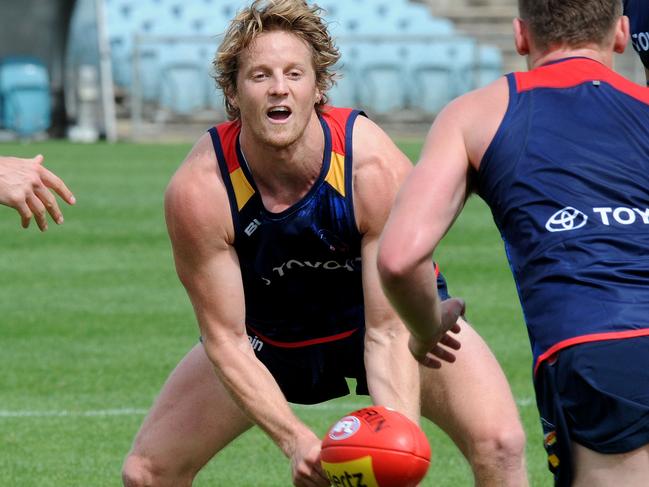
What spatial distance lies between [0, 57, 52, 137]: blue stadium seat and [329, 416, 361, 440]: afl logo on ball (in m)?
21.3

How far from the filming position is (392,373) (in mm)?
5156

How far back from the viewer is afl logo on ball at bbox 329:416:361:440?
4.30 metres

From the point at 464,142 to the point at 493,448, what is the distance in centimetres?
166

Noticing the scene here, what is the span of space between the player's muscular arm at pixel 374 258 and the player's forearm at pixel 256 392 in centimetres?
35

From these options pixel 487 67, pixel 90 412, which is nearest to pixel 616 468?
pixel 90 412

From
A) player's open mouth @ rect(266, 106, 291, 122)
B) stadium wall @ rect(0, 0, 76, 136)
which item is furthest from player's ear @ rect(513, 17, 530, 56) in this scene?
stadium wall @ rect(0, 0, 76, 136)

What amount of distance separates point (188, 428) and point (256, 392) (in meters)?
0.58

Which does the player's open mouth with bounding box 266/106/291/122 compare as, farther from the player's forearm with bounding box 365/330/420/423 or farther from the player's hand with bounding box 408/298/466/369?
the player's hand with bounding box 408/298/466/369

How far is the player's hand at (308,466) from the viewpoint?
4.72m

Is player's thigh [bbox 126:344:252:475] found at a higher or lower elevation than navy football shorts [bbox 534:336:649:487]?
lower

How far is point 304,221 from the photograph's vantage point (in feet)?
17.4

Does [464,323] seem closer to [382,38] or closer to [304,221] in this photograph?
[304,221]

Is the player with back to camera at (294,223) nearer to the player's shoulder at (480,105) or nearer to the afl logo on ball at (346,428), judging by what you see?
the afl logo on ball at (346,428)

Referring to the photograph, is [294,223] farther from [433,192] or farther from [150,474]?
[433,192]
